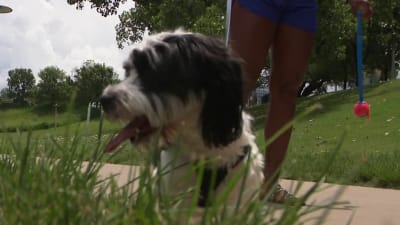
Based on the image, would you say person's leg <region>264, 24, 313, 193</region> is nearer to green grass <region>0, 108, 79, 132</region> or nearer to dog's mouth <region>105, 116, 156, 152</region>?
dog's mouth <region>105, 116, 156, 152</region>

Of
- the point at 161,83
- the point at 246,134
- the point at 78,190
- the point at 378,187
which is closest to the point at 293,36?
the point at 246,134

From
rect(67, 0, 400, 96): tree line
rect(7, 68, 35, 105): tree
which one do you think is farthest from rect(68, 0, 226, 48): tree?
rect(7, 68, 35, 105): tree

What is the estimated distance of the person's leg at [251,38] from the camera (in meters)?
4.13

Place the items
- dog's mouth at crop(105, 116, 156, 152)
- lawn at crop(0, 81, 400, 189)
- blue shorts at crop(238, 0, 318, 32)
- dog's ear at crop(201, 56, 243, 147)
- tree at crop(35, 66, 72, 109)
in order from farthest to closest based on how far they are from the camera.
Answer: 1. blue shorts at crop(238, 0, 318, 32)
2. tree at crop(35, 66, 72, 109)
3. dog's ear at crop(201, 56, 243, 147)
4. dog's mouth at crop(105, 116, 156, 152)
5. lawn at crop(0, 81, 400, 189)

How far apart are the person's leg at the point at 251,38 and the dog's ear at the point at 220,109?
30.9 inches

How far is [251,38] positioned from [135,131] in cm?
133

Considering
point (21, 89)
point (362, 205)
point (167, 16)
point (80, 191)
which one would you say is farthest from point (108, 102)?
point (167, 16)

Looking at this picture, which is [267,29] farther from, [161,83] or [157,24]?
[157,24]

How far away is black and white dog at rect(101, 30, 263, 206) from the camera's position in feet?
10.4

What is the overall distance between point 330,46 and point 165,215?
24.3m

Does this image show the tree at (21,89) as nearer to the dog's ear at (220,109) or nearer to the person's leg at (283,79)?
the dog's ear at (220,109)

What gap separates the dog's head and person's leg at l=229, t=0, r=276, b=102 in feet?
2.52

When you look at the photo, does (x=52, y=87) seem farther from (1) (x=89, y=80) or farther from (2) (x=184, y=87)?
(2) (x=184, y=87)

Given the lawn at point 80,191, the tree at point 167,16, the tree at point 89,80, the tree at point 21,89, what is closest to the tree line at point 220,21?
the tree at point 167,16
